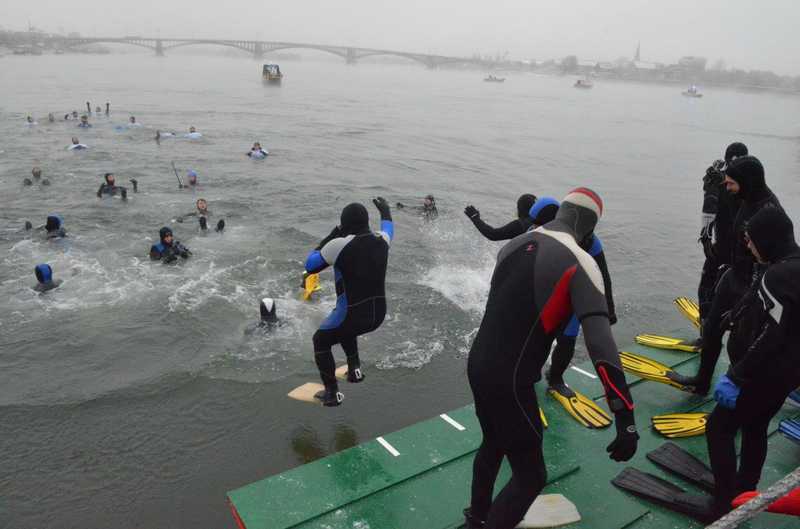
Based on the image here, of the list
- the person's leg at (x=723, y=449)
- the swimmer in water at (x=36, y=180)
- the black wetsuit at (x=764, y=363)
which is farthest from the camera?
the swimmer in water at (x=36, y=180)

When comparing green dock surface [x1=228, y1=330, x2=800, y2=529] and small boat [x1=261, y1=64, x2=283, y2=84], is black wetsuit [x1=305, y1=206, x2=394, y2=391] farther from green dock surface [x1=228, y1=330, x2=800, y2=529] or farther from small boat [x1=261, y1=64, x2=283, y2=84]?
small boat [x1=261, y1=64, x2=283, y2=84]

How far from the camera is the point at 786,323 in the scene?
311 cm

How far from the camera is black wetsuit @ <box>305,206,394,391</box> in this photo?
15.6ft

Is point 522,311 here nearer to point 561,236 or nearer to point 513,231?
point 561,236

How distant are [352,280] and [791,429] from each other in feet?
Answer: 12.6

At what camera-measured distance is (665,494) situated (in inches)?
157

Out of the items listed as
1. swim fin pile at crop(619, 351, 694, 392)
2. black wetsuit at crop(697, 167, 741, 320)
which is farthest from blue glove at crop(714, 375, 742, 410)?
black wetsuit at crop(697, 167, 741, 320)

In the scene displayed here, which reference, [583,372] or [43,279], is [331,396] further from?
[43,279]

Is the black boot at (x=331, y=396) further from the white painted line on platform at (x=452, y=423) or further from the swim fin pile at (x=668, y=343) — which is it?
the swim fin pile at (x=668, y=343)

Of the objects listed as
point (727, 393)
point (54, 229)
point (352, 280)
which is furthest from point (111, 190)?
point (727, 393)

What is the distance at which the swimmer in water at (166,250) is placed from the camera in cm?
1174

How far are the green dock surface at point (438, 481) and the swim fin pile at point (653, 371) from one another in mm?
266

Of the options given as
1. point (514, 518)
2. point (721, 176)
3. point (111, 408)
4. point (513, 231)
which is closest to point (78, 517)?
point (111, 408)

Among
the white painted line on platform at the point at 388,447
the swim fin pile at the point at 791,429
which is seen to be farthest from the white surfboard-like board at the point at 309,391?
the swim fin pile at the point at 791,429
